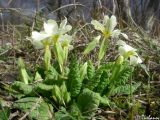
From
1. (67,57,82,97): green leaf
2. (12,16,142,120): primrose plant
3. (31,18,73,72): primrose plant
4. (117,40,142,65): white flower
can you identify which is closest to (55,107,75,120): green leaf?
(12,16,142,120): primrose plant

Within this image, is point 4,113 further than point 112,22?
No

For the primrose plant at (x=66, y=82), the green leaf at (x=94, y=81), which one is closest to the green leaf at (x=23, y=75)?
the primrose plant at (x=66, y=82)

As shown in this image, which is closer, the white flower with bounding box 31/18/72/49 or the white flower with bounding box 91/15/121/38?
the white flower with bounding box 31/18/72/49

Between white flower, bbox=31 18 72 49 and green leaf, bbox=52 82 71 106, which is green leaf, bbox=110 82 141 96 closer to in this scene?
green leaf, bbox=52 82 71 106

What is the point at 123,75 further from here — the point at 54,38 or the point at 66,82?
the point at 54,38

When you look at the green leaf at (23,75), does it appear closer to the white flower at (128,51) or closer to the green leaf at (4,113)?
the green leaf at (4,113)

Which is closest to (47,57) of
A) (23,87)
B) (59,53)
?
(59,53)
